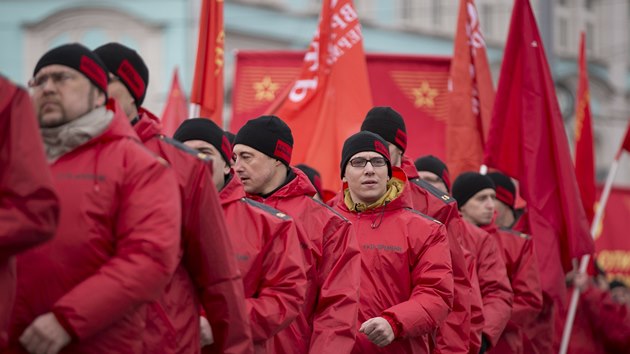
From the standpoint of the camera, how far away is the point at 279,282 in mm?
6215

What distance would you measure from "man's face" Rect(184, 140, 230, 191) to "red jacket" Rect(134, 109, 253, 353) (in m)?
0.81

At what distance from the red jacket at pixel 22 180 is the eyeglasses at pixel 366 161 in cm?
335

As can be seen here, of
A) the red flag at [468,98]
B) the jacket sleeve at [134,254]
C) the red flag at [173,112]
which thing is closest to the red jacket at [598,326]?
the red flag at [468,98]

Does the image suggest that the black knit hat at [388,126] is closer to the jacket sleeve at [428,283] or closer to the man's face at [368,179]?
the man's face at [368,179]

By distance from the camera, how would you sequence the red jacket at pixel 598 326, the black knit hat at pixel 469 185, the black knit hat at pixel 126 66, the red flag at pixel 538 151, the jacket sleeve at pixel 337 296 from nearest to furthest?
the black knit hat at pixel 126 66 < the jacket sleeve at pixel 337 296 < the black knit hat at pixel 469 185 < the red flag at pixel 538 151 < the red jacket at pixel 598 326

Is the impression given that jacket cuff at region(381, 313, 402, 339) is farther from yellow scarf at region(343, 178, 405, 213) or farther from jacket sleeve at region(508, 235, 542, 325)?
jacket sleeve at region(508, 235, 542, 325)

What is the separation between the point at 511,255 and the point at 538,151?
3.05ft

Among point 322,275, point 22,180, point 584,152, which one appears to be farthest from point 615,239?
point 22,180

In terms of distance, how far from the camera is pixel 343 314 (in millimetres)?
7000

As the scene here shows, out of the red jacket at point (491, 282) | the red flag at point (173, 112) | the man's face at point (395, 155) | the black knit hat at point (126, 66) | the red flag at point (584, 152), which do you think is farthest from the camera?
the red flag at point (173, 112)

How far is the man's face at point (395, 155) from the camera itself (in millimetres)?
8562

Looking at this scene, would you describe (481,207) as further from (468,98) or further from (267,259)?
(267,259)

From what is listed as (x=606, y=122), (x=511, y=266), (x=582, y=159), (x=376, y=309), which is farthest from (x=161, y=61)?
(x=376, y=309)

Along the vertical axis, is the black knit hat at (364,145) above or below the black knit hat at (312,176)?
above
